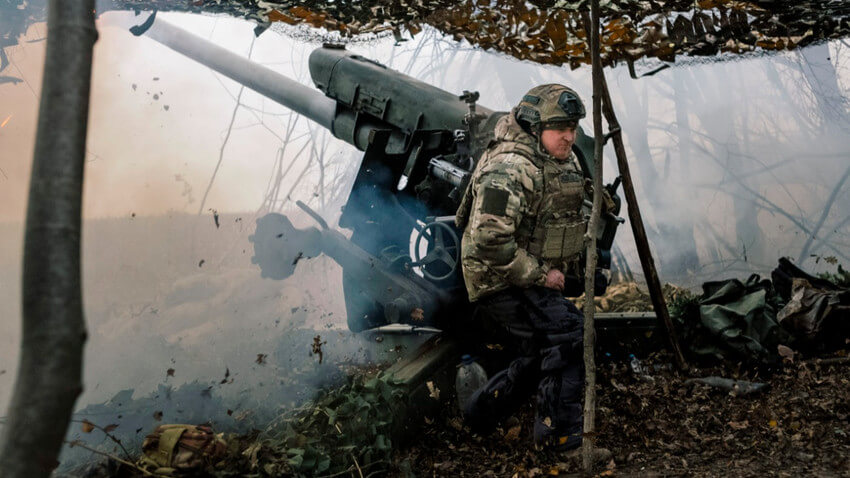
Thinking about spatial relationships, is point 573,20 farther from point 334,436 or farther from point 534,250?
point 334,436

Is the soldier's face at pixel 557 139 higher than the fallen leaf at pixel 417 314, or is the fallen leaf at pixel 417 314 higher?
the soldier's face at pixel 557 139

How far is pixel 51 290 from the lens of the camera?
3.90 feet

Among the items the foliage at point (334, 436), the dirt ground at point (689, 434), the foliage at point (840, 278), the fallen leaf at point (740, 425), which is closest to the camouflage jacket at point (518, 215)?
the foliage at point (334, 436)

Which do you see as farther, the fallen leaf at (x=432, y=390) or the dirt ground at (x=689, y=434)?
the fallen leaf at (x=432, y=390)

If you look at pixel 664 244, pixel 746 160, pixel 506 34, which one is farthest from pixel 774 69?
pixel 506 34

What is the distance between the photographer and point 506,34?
19.9 ft

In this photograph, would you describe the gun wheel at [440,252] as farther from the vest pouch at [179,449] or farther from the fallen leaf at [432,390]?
the vest pouch at [179,449]

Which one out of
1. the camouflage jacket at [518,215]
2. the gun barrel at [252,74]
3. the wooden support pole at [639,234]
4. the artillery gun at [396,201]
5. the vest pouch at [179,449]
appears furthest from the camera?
the gun barrel at [252,74]

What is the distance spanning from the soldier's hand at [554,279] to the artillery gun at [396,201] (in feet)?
2.24

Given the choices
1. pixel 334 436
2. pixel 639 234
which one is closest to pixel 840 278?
pixel 639 234

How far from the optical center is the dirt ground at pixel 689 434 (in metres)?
3.70

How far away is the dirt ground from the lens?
12.1 ft

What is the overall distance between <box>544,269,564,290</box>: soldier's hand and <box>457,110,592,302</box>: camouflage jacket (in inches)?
1.3

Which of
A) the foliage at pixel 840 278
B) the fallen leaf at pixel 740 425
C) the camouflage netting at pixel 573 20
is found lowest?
the fallen leaf at pixel 740 425
